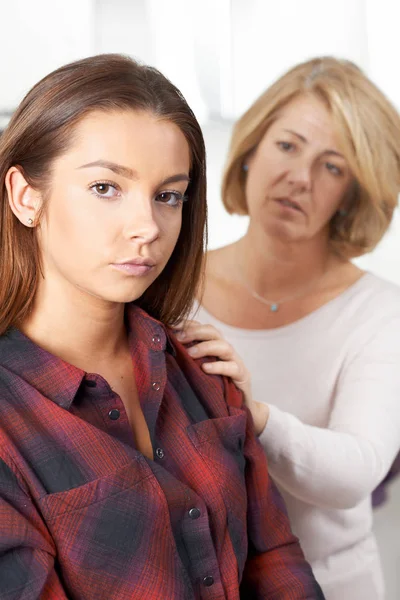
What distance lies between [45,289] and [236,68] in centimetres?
98

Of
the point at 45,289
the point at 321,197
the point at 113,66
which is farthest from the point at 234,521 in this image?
the point at 321,197

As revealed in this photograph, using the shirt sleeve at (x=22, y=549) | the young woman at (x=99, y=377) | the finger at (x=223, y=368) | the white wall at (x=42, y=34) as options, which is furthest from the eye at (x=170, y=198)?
the white wall at (x=42, y=34)

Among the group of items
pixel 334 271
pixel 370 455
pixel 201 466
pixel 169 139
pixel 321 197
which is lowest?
pixel 370 455

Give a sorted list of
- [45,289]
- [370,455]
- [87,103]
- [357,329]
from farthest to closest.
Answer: [357,329] → [370,455] → [45,289] → [87,103]

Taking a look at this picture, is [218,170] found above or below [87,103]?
below

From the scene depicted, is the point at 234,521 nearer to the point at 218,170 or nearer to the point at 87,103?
the point at 87,103

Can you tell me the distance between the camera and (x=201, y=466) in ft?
4.52

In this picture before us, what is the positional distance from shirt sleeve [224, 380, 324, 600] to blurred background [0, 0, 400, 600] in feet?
2.14

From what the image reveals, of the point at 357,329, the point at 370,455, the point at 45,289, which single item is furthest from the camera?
the point at 357,329

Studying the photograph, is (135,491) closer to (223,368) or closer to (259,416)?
(223,368)

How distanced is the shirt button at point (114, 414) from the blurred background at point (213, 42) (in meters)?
0.91

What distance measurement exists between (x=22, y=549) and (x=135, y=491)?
0.66 ft

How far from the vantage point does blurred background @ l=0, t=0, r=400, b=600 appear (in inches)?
79.1

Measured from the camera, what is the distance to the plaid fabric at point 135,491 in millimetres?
1158
